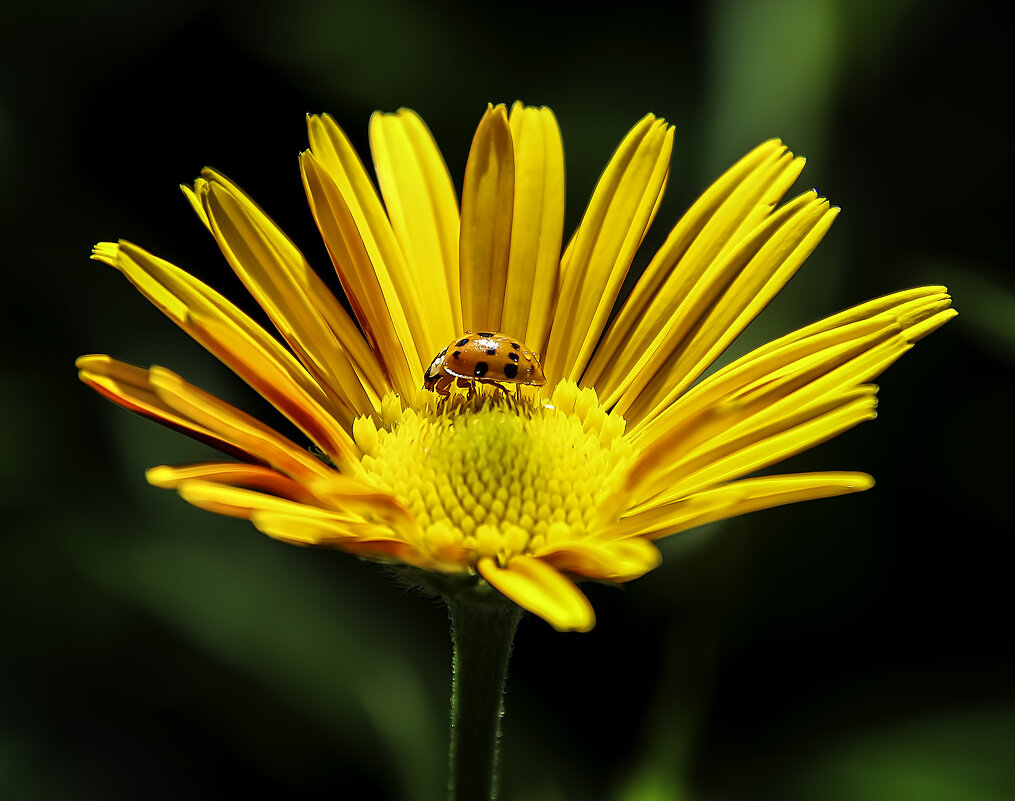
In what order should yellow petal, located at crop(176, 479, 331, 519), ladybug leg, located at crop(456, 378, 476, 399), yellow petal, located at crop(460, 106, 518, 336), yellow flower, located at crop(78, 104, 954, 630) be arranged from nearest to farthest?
yellow petal, located at crop(176, 479, 331, 519), yellow flower, located at crop(78, 104, 954, 630), yellow petal, located at crop(460, 106, 518, 336), ladybug leg, located at crop(456, 378, 476, 399)

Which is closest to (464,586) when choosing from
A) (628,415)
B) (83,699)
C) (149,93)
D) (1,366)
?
(628,415)

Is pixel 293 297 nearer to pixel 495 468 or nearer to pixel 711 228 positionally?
pixel 495 468

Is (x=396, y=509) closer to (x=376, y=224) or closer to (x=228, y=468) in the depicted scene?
(x=228, y=468)

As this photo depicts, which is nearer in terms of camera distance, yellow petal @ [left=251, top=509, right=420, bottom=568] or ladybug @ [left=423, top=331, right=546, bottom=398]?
yellow petal @ [left=251, top=509, right=420, bottom=568]

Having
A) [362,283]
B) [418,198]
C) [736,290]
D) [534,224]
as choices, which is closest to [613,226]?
[534,224]

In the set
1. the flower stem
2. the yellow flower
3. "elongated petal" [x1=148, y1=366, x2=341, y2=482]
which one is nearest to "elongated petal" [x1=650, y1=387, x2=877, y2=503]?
the yellow flower

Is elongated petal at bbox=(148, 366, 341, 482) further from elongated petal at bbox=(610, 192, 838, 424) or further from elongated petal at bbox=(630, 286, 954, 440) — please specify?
elongated petal at bbox=(610, 192, 838, 424)
